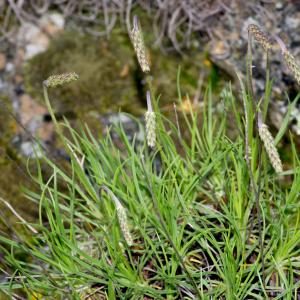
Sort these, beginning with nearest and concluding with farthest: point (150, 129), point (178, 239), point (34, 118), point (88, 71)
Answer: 1. point (150, 129)
2. point (178, 239)
3. point (34, 118)
4. point (88, 71)

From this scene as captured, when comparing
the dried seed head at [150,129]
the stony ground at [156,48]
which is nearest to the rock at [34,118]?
the stony ground at [156,48]

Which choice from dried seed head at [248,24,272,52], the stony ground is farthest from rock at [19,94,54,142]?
dried seed head at [248,24,272,52]

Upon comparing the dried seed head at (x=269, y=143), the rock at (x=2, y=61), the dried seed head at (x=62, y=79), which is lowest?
the rock at (x=2, y=61)

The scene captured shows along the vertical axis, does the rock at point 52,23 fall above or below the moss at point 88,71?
above

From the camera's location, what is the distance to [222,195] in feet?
7.54

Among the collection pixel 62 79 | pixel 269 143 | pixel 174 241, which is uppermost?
pixel 62 79

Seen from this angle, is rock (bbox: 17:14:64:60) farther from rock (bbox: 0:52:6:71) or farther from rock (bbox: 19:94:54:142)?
rock (bbox: 19:94:54:142)

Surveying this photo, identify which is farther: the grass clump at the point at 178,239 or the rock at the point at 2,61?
the rock at the point at 2,61

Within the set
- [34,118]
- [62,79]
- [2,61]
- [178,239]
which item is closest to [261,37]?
[62,79]

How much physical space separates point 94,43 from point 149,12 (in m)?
0.35

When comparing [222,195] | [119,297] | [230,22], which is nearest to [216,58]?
[230,22]

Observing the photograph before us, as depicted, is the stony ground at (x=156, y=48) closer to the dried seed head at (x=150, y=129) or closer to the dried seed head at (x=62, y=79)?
the dried seed head at (x=62, y=79)

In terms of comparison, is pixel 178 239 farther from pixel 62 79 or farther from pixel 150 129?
pixel 62 79

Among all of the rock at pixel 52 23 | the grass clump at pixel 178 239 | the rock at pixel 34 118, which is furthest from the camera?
the rock at pixel 52 23
